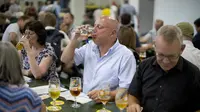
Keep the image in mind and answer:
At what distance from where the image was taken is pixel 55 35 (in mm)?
5047

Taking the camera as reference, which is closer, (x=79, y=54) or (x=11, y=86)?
(x=11, y=86)

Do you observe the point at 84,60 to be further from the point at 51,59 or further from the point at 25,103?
the point at 25,103

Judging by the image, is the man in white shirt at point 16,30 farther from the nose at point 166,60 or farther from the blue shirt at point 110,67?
the nose at point 166,60

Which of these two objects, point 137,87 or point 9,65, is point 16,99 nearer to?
point 9,65

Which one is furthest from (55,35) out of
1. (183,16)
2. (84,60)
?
(183,16)

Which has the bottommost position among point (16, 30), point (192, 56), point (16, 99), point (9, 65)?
point (192, 56)

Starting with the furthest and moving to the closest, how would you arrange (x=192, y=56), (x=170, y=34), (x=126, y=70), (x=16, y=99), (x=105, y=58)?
(x=192, y=56) → (x=105, y=58) → (x=126, y=70) → (x=170, y=34) → (x=16, y=99)

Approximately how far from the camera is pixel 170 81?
6.99ft

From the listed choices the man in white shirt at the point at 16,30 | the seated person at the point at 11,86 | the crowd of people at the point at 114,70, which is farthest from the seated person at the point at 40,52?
the man in white shirt at the point at 16,30

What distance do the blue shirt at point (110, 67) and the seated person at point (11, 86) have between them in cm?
110

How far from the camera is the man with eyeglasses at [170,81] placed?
80.7 inches

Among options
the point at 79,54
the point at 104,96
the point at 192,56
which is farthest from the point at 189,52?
the point at 104,96

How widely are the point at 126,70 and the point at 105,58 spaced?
25cm

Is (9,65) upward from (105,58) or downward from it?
upward
